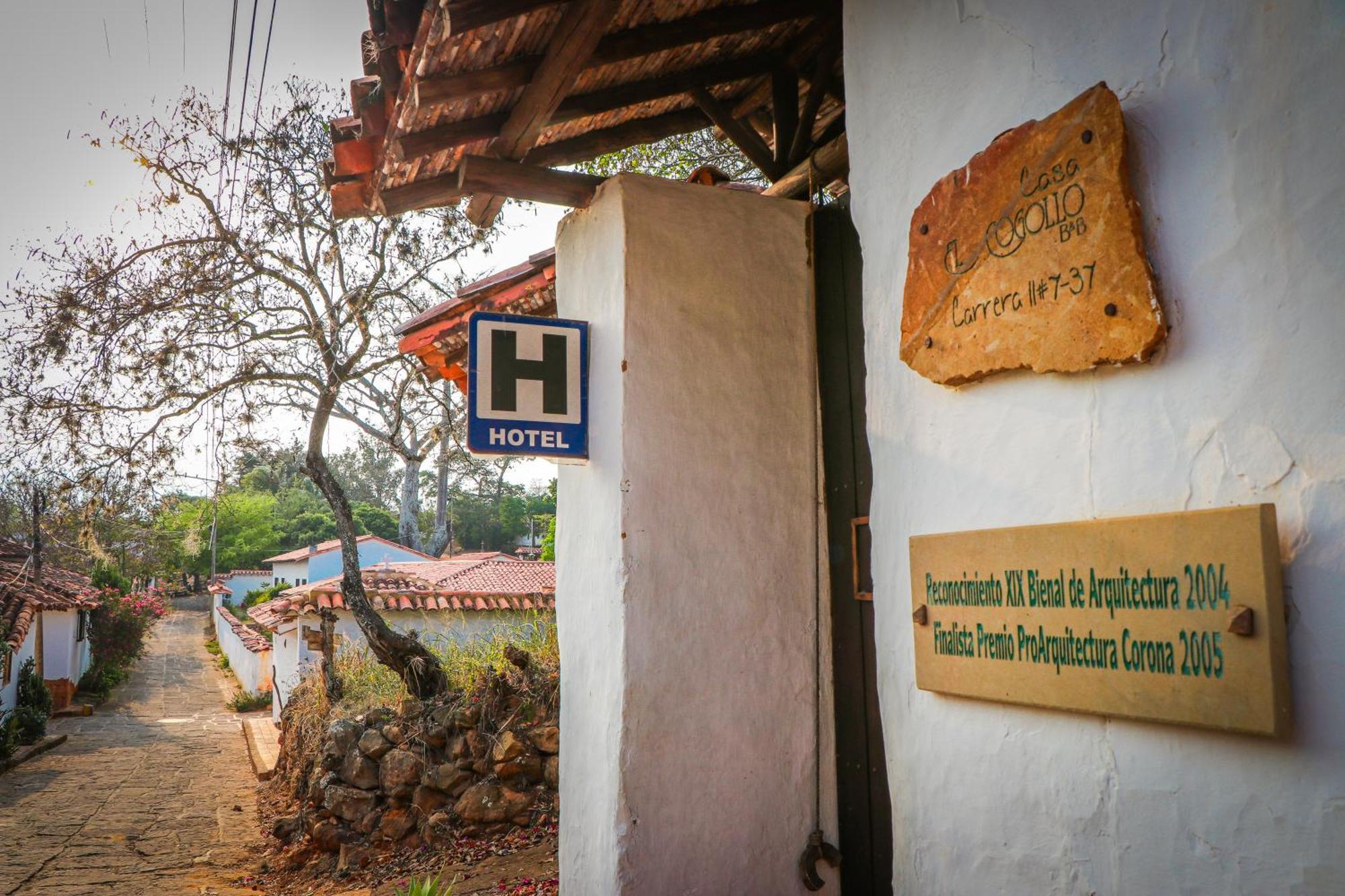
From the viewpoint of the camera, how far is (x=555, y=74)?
3414mm

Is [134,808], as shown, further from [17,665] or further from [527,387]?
[527,387]

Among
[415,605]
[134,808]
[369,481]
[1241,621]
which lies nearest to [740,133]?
[1241,621]

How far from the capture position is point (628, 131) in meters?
4.75

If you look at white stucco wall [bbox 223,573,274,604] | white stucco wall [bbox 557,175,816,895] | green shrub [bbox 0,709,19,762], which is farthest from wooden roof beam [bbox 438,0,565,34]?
white stucco wall [bbox 223,573,274,604]

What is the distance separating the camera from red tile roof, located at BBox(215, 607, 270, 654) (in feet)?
80.6

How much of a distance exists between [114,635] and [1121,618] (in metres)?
34.4

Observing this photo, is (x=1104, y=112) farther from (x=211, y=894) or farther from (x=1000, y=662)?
(x=211, y=894)

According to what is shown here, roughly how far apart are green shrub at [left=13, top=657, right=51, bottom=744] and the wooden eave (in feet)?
63.2

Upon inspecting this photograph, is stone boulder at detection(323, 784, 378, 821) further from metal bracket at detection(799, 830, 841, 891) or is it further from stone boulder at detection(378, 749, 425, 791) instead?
metal bracket at detection(799, 830, 841, 891)

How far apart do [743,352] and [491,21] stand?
156 cm

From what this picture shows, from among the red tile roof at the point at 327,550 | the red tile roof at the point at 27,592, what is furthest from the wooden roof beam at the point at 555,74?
the red tile roof at the point at 327,550

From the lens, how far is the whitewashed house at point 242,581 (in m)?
50.7

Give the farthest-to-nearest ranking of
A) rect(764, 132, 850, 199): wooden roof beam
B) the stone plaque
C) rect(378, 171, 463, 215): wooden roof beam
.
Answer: rect(378, 171, 463, 215): wooden roof beam < rect(764, 132, 850, 199): wooden roof beam < the stone plaque

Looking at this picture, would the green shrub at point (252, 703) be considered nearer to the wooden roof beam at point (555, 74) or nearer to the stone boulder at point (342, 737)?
the stone boulder at point (342, 737)
